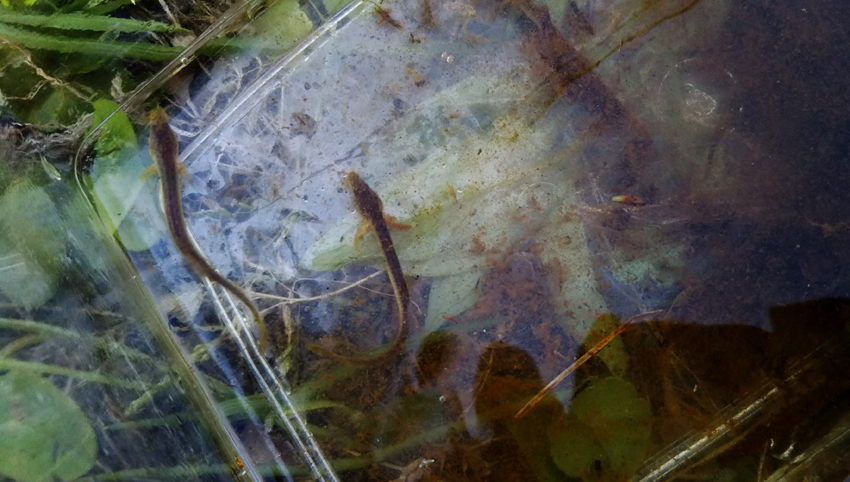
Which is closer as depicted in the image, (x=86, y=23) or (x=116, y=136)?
(x=86, y=23)

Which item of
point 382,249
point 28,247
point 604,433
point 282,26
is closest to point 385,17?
point 282,26

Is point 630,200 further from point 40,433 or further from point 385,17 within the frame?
point 40,433

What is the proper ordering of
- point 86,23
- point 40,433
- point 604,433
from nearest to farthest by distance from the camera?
point 40,433 < point 86,23 < point 604,433

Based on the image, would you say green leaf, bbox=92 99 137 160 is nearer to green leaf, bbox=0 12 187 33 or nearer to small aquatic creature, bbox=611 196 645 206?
green leaf, bbox=0 12 187 33

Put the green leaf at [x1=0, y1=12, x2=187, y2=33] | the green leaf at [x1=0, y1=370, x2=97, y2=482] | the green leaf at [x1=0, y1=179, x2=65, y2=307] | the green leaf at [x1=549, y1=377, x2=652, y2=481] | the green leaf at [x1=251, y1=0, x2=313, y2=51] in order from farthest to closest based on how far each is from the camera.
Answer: the green leaf at [x1=251, y1=0, x2=313, y2=51]
the green leaf at [x1=549, y1=377, x2=652, y2=481]
the green leaf at [x1=0, y1=12, x2=187, y2=33]
the green leaf at [x1=0, y1=179, x2=65, y2=307]
the green leaf at [x1=0, y1=370, x2=97, y2=482]

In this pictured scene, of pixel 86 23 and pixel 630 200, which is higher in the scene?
pixel 86 23

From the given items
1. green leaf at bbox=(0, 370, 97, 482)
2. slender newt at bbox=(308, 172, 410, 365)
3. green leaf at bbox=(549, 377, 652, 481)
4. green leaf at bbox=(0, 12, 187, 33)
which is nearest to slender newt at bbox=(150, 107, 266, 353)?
green leaf at bbox=(0, 12, 187, 33)

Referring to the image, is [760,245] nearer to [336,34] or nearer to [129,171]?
[336,34]
